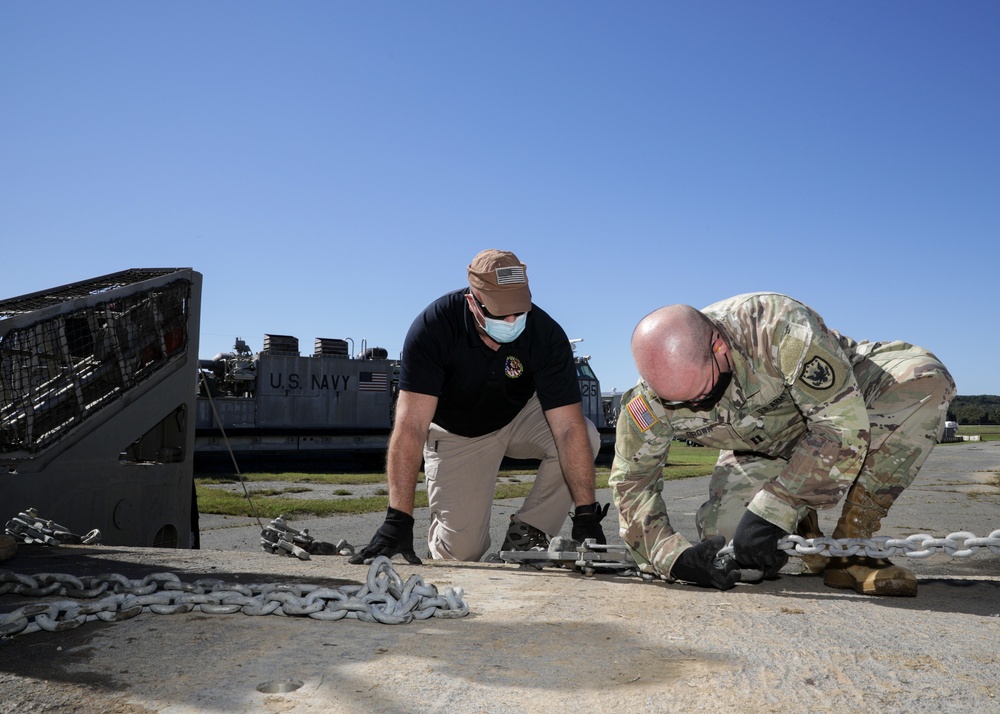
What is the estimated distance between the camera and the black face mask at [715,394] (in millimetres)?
2674

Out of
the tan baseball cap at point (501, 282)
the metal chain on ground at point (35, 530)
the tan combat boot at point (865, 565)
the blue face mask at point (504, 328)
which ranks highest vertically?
the tan baseball cap at point (501, 282)

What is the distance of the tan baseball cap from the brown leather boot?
4.93 ft

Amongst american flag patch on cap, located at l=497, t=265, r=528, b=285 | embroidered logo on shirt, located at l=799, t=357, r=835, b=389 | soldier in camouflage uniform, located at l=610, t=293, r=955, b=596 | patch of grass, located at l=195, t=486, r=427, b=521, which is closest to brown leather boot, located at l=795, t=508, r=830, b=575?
soldier in camouflage uniform, located at l=610, t=293, r=955, b=596

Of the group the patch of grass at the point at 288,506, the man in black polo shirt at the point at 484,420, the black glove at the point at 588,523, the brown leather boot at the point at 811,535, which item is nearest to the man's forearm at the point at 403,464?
the man in black polo shirt at the point at 484,420

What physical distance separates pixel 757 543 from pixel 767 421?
67 cm

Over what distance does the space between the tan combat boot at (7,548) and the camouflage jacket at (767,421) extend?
250 cm

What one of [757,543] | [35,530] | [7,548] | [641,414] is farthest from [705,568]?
[35,530]

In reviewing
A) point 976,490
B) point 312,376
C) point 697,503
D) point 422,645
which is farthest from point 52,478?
point 312,376

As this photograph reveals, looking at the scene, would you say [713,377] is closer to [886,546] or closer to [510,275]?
[886,546]

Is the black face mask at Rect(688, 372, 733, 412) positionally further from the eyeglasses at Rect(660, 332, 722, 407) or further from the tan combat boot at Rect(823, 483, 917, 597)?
the tan combat boot at Rect(823, 483, 917, 597)

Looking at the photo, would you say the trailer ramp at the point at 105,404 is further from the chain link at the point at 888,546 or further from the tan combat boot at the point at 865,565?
the tan combat boot at the point at 865,565

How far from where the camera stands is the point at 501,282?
3318mm

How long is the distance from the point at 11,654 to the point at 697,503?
754 centimetres

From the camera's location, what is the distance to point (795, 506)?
263 cm
